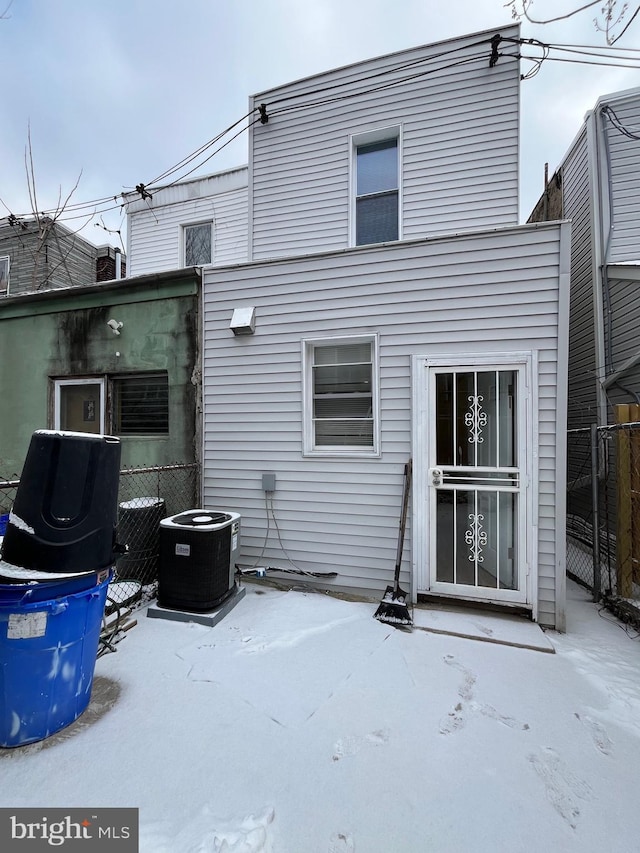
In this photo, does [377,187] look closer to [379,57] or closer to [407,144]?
[407,144]

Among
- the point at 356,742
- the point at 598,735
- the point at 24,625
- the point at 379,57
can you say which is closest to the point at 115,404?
the point at 24,625

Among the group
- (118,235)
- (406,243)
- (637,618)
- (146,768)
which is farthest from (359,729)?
(118,235)

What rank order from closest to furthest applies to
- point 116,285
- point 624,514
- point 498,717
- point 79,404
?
point 498,717 < point 624,514 < point 116,285 < point 79,404

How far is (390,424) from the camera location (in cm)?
351

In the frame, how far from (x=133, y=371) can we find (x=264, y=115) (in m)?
4.19

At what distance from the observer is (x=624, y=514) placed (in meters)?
3.53

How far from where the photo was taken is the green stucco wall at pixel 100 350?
423 centimetres

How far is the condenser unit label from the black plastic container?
20 cm

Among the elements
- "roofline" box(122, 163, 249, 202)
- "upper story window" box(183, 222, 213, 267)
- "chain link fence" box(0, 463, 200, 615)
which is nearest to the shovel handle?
"chain link fence" box(0, 463, 200, 615)

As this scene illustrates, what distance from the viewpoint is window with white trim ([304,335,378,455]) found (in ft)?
12.2

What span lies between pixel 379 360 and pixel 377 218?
9.11ft

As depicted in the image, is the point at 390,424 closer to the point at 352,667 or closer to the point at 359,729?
the point at 352,667

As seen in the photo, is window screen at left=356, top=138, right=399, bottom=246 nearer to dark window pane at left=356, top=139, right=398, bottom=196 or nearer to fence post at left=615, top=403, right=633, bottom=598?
dark window pane at left=356, top=139, right=398, bottom=196

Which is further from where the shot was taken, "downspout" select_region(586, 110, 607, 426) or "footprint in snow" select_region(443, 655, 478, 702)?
"downspout" select_region(586, 110, 607, 426)
